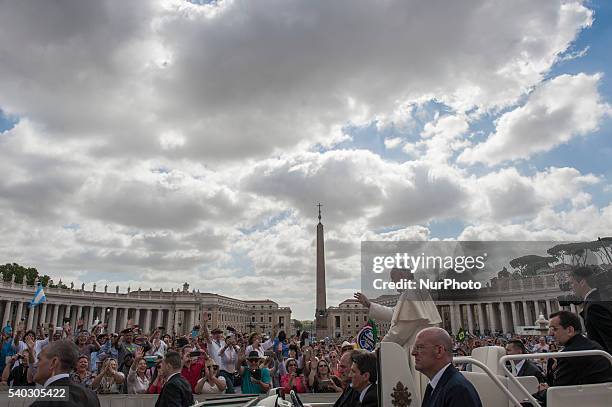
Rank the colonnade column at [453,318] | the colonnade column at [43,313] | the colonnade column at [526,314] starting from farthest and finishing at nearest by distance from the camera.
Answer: the colonnade column at [453,318]
the colonnade column at [43,313]
the colonnade column at [526,314]

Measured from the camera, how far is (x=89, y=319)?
11969cm

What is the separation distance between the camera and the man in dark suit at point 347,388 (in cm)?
527

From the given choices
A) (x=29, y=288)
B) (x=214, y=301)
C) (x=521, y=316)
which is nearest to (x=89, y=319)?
(x=29, y=288)

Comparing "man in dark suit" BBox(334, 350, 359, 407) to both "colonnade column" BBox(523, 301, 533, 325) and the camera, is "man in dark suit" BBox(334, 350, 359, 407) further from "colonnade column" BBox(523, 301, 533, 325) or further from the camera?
"colonnade column" BBox(523, 301, 533, 325)

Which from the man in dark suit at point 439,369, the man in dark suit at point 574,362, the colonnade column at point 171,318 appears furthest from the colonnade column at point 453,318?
the man in dark suit at point 439,369

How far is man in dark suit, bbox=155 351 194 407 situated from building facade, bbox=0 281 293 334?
260ft

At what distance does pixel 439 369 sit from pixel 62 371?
3.45 metres

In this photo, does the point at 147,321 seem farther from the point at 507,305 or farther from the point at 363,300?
the point at 363,300

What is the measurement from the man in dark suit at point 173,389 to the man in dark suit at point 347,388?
2030 mm

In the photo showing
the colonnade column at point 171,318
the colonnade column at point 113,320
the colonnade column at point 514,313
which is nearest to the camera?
the colonnade column at point 514,313

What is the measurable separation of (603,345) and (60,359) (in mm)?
6325

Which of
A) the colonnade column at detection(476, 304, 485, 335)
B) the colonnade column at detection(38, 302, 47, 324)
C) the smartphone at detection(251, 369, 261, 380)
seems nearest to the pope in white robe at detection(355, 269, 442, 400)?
the smartphone at detection(251, 369, 261, 380)

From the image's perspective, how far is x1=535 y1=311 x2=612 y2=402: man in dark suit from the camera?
4.79 meters

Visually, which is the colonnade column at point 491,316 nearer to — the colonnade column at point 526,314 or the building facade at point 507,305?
the building facade at point 507,305
